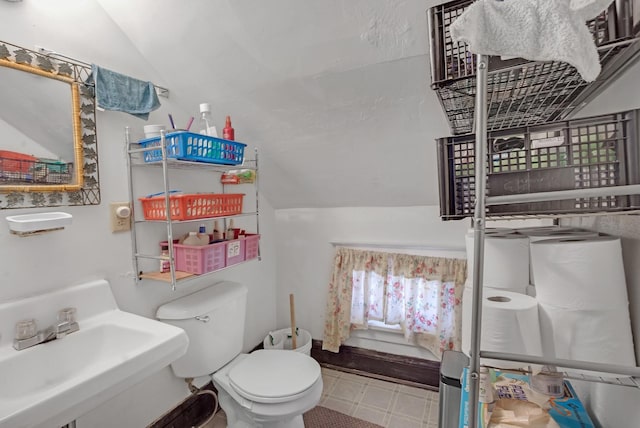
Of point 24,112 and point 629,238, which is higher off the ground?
point 24,112

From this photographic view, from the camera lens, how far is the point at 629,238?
0.78m

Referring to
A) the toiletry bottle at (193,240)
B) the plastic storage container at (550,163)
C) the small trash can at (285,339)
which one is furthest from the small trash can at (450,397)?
the small trash can at (285,339)

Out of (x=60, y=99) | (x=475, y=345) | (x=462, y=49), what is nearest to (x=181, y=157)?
(x=60, y=99)

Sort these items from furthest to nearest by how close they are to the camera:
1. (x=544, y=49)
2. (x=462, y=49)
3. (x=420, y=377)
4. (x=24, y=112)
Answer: (x=420, y=377), (x=24, y=112), (x=462, y=49), (x=544, y=49)

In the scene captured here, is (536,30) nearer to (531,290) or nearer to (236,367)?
(531,290)

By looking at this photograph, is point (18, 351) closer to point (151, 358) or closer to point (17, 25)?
point (151, 358)

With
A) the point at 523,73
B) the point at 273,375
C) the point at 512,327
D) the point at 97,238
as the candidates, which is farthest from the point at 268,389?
the point at 523,73

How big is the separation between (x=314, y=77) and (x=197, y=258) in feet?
3.28

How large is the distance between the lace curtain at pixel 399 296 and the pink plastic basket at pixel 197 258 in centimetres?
108

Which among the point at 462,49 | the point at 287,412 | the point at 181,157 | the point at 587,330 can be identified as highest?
the point at 462,49

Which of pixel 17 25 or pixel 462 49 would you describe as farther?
pixel 17 25

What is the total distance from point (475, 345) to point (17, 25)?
1761 millimetres

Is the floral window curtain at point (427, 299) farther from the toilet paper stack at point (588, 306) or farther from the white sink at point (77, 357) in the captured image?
the white sink at point (77, 357)

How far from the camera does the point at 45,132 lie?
1231 millimetres
